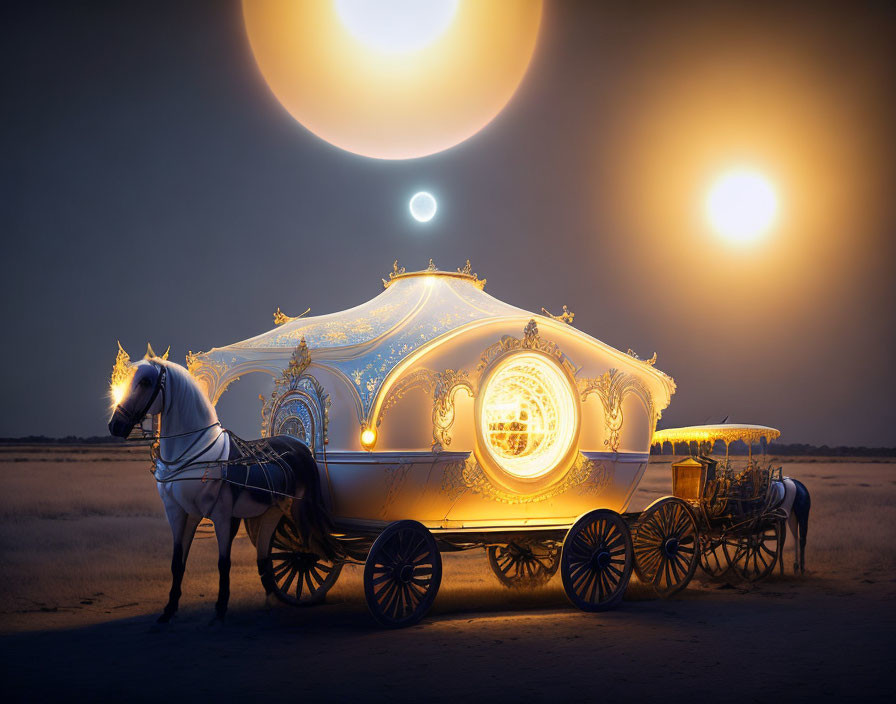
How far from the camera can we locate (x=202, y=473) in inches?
332

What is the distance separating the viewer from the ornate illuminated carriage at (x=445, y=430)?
358 inches

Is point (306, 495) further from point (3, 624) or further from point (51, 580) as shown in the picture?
point (51, 580)

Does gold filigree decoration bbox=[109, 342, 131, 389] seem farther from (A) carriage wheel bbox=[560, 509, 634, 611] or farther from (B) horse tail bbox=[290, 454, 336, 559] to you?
(A) carriage wheel bbox=[560, 509, 634, 611]

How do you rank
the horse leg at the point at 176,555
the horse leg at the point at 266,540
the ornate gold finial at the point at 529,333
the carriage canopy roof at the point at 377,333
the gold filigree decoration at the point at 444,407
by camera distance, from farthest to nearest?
the ornate gold finial at the point at 529,333, the carriage canopy roof at the point at 377,333, the gold filigree decoration at the point at 444,407, the horse leg at the point at 266,540, the horse leg at the point at 176,555

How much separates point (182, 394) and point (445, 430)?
276 cm

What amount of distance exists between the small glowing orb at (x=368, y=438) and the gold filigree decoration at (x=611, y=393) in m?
2.79

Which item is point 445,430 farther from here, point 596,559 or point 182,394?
point 182,394

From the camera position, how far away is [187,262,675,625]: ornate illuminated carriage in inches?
358

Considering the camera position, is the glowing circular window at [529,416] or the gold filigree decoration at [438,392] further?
the glowing circular window at [529,416]

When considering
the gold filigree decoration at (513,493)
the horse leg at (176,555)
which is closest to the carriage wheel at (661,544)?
the gold filigree decoration at (513,493)

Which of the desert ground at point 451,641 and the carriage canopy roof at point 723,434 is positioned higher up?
the carriage canopy roof at point 723,434

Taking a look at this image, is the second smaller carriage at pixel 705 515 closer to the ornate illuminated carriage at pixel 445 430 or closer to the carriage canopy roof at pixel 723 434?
the carriage canopy roof at pixel 723 434

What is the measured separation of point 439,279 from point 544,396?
2008 millimetres

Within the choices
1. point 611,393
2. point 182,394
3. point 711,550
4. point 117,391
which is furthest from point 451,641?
point 711,550
